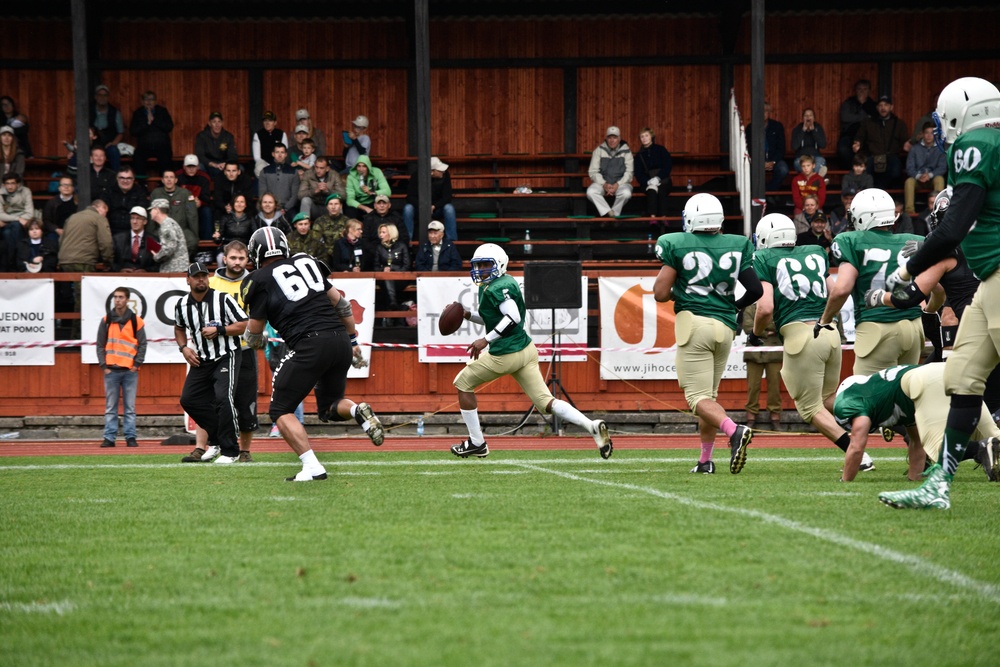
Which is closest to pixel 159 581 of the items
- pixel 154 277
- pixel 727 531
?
pixel 727 531

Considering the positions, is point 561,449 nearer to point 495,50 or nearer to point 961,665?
point 961,665

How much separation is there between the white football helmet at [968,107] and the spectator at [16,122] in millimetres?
16936

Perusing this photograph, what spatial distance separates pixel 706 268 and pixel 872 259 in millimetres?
1166

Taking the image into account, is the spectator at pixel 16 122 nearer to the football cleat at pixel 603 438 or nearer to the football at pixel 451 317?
the football at pixel 451 317

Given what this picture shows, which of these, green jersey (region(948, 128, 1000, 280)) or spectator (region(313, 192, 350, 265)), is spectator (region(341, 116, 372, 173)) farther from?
green jersey (region(948, 128, 1000, 280))

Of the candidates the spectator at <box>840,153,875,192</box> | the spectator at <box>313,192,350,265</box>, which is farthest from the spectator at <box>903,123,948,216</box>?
the spectator at <box>313,192,350,265</box>

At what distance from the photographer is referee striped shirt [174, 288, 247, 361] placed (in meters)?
10.9

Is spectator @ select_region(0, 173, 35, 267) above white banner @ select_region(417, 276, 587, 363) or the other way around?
above

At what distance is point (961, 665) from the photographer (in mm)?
3330

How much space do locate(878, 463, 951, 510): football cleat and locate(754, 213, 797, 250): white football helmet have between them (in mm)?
3825

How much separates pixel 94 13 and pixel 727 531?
18.7 metres

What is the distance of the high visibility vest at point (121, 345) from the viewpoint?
1437cm

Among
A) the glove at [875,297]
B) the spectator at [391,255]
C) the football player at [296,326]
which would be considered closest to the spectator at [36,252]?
the spectator at [391,255]

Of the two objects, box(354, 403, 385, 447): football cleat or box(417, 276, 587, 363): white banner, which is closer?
box(354, 403, 385, 447): football cleat
